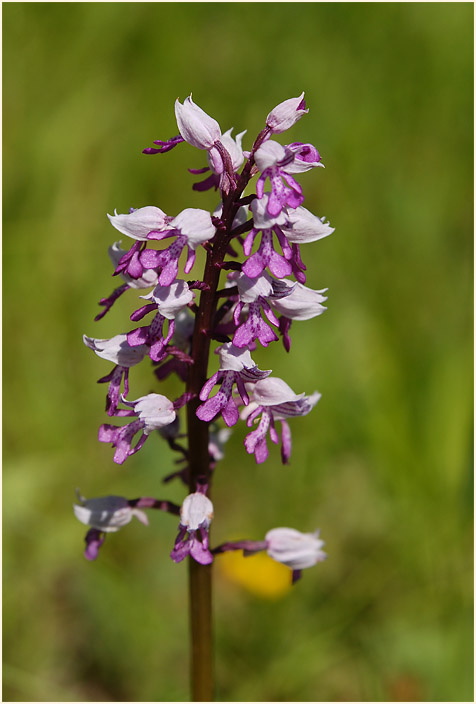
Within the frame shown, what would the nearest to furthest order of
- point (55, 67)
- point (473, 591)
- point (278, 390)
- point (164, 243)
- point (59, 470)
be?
1. point (278, 390)
2. point (473, 591)
3. point (59, 470)
4. point (164, 243)
5. point (55, 67)

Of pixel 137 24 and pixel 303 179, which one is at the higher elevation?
pixel 137 24

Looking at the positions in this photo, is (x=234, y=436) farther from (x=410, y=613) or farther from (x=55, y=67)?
(x=55, y=67)

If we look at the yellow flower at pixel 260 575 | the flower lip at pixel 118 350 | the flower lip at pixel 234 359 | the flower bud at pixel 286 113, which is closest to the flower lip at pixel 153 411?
the flower lip at pixel 118 350

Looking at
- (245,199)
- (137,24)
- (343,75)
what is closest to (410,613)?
(245,199)

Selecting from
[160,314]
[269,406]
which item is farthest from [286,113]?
[269,406]

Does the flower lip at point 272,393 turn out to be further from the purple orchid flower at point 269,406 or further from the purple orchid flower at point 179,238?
the purple orchid flower at point 179,238

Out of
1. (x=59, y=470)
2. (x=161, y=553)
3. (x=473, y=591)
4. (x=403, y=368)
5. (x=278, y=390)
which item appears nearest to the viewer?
(x=278, y=390)

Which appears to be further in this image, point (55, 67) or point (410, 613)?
point (55, 67)
